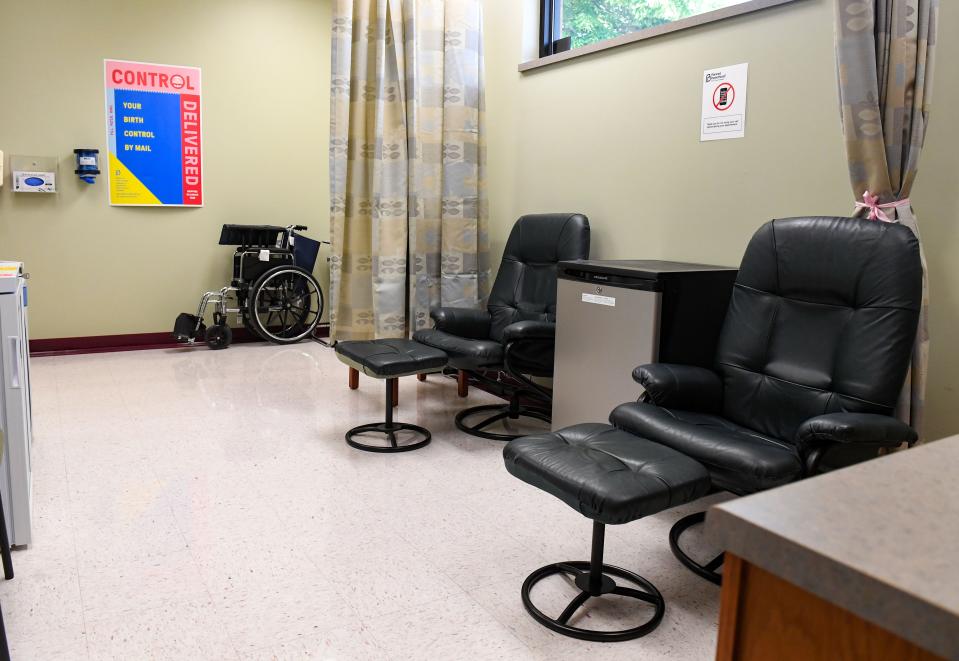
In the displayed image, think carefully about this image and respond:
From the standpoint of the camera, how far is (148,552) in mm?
2287

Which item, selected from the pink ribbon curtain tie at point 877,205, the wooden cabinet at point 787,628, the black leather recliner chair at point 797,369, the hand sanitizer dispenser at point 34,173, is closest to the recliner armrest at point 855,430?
the black leather recliner chair at point 797,369

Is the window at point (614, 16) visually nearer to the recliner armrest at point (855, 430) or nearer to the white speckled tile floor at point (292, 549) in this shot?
the recliner armrest at point (855, 430)

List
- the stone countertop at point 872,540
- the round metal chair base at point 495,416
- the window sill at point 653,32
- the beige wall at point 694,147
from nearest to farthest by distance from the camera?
the stone countertop at point 872,540 < the beige wall at point 694,147 < the window sill at point 653,32 < the round metal chair base at point 495,416

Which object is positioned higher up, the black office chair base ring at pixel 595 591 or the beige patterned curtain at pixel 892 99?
the beige patterned curtain at pixel 892 99

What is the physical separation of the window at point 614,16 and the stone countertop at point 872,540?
260cm

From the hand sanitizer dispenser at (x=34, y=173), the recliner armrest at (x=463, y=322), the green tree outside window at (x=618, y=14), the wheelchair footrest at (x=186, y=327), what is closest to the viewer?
the green tree outside window at (x=618, y=14)

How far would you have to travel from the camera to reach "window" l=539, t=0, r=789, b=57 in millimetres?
3125

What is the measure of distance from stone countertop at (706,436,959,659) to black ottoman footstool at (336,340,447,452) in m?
2.55

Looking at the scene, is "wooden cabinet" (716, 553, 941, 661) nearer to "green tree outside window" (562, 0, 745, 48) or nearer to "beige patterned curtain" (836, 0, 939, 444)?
"beige patterned curtain" (836, 0, 939, 444)

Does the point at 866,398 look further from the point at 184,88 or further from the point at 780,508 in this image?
the point at 184,88

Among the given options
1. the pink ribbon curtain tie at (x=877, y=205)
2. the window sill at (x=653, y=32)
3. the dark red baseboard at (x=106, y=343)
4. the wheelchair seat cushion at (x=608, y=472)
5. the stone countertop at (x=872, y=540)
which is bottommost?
the dark red baseboard at (x=106, y=343)

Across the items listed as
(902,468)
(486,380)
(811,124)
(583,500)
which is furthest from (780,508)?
(486,380)

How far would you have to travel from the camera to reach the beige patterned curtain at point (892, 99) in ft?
7.45

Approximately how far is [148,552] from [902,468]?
7.22 feet
